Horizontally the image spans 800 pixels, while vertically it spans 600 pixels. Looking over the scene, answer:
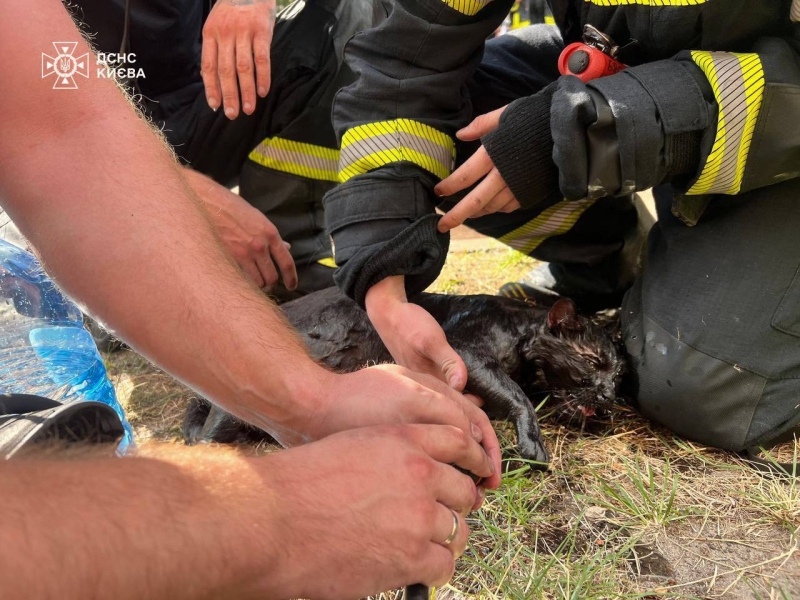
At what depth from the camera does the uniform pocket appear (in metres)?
2.57

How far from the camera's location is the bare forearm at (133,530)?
967mm

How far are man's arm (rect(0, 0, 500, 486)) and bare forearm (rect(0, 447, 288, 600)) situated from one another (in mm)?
445

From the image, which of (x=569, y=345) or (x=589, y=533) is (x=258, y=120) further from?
(x=589, y=533)

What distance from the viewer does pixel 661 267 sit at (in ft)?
9.75

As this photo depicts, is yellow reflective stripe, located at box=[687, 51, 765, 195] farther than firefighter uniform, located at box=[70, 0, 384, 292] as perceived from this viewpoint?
No

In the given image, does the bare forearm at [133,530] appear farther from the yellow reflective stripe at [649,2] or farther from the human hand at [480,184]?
the yellow reflective stripe at [649,2]

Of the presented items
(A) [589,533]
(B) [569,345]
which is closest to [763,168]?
(B) [569,345]

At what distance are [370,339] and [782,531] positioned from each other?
183 cm

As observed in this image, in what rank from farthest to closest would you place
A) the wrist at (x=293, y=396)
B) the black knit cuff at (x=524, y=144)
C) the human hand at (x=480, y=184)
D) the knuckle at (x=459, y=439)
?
the human hand at (x=480, y=184) → the black knit cuff at (x=524, y=144) → the wrist at (x=293, y=396) → the knuckle at (x=459, y=439)

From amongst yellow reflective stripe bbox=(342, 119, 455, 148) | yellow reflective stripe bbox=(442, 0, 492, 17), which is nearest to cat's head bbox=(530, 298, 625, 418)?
yellow reflective stripe bbox=(342, 119, 455, 148)

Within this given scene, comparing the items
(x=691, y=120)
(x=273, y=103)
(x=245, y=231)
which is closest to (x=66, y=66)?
(x=245, y=231)

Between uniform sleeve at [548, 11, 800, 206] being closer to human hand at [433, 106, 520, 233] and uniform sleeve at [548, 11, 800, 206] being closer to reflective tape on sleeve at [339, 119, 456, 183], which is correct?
human hand at [433, 106, 520, 233]

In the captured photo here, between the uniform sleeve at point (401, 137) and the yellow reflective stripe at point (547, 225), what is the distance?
844 millimetres

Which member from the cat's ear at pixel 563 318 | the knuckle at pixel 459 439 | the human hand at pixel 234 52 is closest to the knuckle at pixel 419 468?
the knuckle at pixel 459 439
